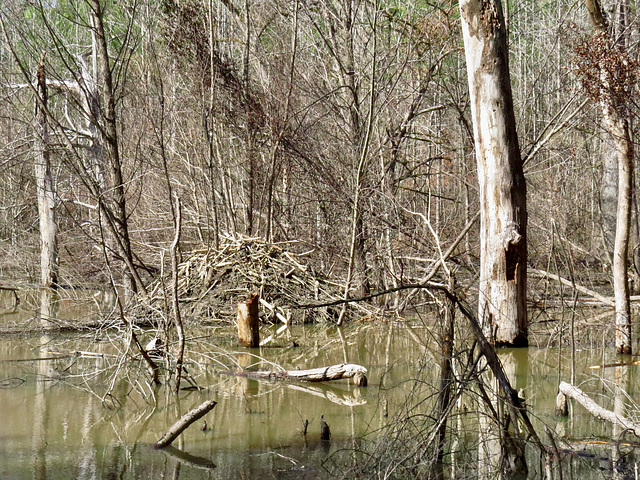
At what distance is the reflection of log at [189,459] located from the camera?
472 cm

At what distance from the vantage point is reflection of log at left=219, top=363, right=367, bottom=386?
6902 millimetres

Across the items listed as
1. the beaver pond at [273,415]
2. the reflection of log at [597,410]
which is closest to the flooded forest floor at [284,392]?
the beaver pond at [273,415]

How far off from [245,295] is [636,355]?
17.2ft

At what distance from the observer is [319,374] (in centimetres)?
699

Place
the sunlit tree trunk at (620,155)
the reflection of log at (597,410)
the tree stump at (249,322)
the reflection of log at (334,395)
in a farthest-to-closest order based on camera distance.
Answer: the tree stump at (249,322) → the sunlit tree trunk at (620,155) → the reflection of log at (334,395) → the reflection of log at (597,410)

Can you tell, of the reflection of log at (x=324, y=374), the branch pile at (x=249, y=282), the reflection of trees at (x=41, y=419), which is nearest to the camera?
the reflection of trees at (x=41, y=419)

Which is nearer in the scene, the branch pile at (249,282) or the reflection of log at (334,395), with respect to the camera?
the reflection of log at (334,395)

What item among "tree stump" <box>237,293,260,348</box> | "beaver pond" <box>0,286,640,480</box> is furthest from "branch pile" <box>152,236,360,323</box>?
"tree stump" <box>237,293,260,348</box>

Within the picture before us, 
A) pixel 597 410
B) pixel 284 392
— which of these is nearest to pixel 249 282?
pixel 284 392

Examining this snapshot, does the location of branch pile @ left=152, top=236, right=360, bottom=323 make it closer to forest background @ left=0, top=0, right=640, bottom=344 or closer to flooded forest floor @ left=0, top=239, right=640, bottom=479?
flooded forest floor @ left=0, top=239, right=640, bottom=479

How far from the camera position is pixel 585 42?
736 centimetres

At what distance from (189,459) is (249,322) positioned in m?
4.19

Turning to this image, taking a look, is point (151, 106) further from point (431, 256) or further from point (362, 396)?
point (362, 396)

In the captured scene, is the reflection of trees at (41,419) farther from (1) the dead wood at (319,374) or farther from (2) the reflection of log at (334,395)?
(2) the reflection of log at (334,395)
